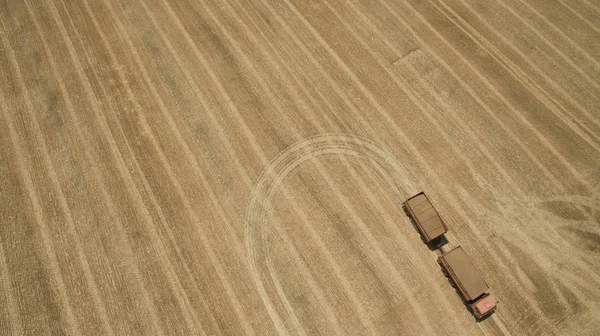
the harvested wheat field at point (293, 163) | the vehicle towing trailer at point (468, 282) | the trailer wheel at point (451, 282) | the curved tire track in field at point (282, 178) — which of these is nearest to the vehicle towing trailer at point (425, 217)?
the harvested wheat field at point (293, 163)

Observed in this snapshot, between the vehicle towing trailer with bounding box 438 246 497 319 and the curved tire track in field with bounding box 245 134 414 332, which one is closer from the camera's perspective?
the vehicle towing trailer with bounding box 438 246 497 319

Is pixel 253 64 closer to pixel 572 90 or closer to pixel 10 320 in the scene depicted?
pixel 10 320

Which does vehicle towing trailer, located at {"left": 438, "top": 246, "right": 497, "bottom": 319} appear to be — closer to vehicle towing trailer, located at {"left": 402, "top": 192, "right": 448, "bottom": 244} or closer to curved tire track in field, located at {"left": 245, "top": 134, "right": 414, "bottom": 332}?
vehicle towing trailer, located at {"left": 402, "top": 192, "right": 448, "bottom": 244}

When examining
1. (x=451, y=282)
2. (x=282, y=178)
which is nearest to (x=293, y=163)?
(x=282, y=178)

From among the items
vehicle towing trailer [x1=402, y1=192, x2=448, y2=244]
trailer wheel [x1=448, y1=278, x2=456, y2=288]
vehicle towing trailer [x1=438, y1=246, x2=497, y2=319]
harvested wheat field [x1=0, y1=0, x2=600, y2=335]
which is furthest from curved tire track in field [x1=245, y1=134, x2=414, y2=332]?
trailer wheel [x1=448, y1=278, x2=456, y2=288]

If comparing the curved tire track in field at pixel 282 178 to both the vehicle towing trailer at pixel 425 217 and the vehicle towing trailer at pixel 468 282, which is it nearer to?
the vehicle towing trailer at pixel 425 217

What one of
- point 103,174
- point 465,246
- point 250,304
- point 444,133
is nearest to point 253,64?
point 103,174
